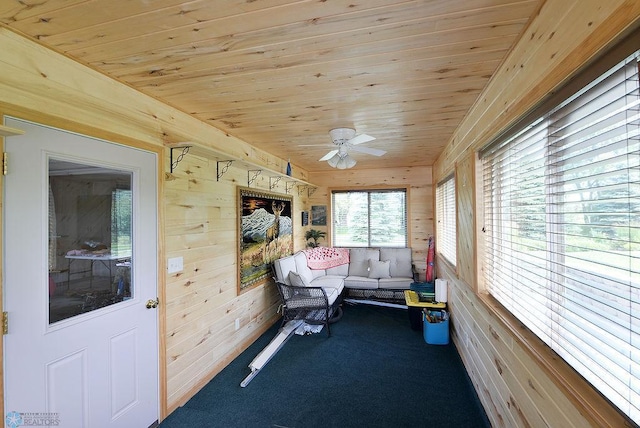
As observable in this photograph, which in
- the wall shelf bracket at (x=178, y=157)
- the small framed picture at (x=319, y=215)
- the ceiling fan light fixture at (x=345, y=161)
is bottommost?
the small framed picture at (x=319, y=215)

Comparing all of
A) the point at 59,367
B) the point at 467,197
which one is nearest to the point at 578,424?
the point at 467,197

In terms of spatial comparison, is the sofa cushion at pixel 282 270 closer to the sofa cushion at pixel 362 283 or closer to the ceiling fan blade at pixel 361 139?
the sofa cushion at pixel 362 283

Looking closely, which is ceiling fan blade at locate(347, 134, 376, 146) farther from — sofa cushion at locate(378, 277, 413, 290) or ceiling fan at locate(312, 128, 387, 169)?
sofa cushion at locate(378, 277, 413, 290)

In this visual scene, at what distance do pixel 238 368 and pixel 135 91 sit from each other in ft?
8.61

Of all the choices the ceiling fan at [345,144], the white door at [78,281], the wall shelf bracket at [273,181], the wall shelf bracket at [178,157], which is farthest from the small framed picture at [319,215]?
the white door at [78,281]

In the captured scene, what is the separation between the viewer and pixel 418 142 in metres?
3.62

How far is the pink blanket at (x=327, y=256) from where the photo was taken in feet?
17.1

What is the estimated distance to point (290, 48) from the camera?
1560 millimetres

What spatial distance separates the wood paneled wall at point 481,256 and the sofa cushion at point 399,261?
2209mm

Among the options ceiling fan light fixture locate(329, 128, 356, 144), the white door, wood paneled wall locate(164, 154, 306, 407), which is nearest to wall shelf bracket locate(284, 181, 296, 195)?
wood paneled wall locate(164, 154, 306, 407)

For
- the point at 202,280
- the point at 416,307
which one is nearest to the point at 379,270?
the point at 416,307

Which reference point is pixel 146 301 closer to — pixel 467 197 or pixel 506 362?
pixel 506 362

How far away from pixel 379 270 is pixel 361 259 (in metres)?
0.41

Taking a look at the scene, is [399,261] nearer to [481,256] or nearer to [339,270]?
[339,270]
